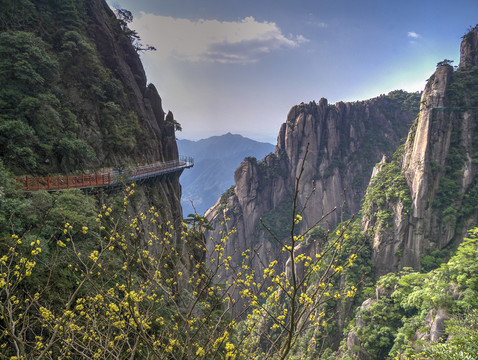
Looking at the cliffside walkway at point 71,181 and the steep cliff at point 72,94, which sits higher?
the steep cliff at point 72,94

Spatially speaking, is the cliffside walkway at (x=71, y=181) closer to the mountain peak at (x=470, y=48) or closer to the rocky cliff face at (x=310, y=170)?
the rocky cliff face at (x=310, y=170)

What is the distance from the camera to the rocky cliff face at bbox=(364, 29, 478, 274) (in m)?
35.2

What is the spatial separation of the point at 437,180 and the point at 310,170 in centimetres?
3886

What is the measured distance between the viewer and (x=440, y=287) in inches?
782

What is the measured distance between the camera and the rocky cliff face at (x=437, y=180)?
116ft

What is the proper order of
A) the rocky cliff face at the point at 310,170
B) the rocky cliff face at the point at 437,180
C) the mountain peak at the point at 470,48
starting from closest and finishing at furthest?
1. the rocky cliff face at the point at 437,180
2. the mountain peak at the point at 470,48
3. the rocky cliff face at the point at 310,170

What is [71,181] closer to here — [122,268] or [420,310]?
[122,268]

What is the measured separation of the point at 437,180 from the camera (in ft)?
121

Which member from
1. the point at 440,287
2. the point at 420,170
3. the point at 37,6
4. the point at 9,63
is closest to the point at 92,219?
the point at 9,63

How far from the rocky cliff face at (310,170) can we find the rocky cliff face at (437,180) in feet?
105

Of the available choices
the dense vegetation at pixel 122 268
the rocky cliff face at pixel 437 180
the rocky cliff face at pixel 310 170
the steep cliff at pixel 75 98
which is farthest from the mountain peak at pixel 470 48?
the steep cliff at pixel 75 98

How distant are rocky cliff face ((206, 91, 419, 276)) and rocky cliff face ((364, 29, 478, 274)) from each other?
3211 centimetres

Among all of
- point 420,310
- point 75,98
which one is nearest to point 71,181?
point 75,98

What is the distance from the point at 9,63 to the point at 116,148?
348 inches
